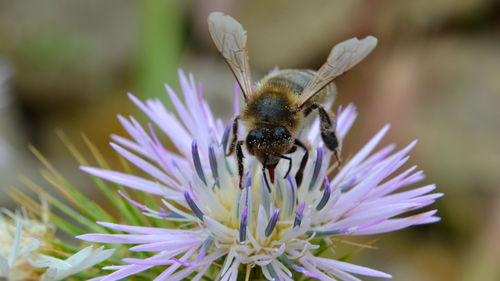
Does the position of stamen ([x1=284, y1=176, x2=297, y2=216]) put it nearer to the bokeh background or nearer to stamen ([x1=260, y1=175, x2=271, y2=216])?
stamen ([x1=260, y1=175, x2=271, y2=216])

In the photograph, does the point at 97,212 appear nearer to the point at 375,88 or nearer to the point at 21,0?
the point at 375,88

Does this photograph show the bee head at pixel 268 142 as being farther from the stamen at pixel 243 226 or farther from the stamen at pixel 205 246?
the stamen at pixel 205 246

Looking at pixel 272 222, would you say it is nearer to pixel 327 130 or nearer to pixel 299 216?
pixel 299 216

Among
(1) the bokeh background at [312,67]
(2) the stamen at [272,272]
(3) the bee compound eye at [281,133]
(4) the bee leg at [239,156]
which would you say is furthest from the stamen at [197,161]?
(1) the bokeh background at [312,67]

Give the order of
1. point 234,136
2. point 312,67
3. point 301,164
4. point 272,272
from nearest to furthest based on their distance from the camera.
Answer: point 272,272 < point 301,164 < point 234,136 < point 312,67

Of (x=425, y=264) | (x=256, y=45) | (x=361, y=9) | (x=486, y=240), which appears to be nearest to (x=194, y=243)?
(x=361, y=9)

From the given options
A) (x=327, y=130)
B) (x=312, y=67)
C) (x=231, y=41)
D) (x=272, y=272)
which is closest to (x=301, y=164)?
(x=327, y=130)

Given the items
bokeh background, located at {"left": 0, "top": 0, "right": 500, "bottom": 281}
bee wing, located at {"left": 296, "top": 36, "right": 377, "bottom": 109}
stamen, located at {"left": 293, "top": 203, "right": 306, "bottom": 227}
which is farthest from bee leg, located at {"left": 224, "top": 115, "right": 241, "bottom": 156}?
bokeh background, located at {"left": 0, "top": 0, "right": 500, "bottom": 281}
